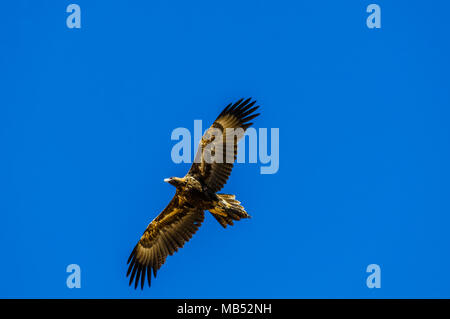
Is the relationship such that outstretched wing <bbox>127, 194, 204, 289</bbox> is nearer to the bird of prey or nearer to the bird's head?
the bird of prey

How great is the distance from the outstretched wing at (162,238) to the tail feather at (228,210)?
90 cm

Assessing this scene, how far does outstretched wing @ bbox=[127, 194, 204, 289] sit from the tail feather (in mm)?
896

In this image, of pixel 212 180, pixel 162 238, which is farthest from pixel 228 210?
pixel 162 238

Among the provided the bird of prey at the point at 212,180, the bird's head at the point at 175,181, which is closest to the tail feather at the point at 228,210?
the bird of prey at the point at 212,180

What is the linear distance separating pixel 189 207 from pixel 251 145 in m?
1.97

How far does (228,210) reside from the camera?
44.6ft

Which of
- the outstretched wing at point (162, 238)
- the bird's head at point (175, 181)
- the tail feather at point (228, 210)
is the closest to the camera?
the tail feather at point (228, 210)

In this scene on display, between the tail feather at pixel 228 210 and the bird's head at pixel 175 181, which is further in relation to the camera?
the bird's head at pixel 175 181

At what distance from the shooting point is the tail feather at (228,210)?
13531 mm

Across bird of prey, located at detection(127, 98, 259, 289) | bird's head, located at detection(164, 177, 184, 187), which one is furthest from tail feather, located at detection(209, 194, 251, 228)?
bird's head, located at detection(164, 177, 184, 187)

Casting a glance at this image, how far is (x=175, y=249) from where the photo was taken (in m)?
15.0

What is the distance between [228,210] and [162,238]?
2.25m

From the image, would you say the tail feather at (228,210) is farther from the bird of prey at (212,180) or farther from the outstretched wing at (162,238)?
the outstretched wing at (162,238)
